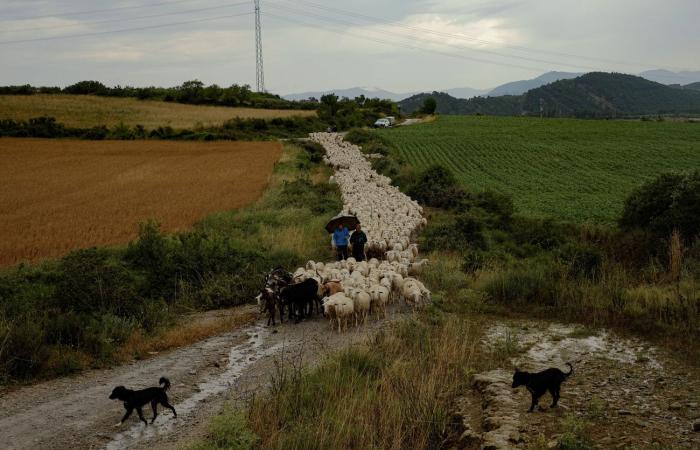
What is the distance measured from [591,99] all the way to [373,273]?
17282 cm

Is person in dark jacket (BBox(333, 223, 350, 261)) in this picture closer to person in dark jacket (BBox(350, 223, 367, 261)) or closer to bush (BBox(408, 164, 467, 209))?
person in dark jacket (BBox(350, 223, 367, 261))

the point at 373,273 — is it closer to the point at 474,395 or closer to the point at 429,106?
the point at 474,395

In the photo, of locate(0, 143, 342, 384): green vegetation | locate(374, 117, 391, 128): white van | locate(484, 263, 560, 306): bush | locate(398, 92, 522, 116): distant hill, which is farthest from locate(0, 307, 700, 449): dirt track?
locate(398, 92, 522, 116): distant hill

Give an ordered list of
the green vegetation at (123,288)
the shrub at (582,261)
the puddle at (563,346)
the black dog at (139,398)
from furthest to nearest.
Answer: the shrub at (582,261) < the green vegetation at (123,288) < the puddle at (563,346) < the black dog at (139,398)

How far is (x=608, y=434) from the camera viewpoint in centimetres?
621

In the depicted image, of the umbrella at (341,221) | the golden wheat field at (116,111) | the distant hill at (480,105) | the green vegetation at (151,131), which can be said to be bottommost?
the umbrella at (341,221)

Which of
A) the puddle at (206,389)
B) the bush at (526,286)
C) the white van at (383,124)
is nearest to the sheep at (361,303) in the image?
the puddle at (206,389)

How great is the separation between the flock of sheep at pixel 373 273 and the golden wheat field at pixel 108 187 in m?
6.70

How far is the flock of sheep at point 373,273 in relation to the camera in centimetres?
1123

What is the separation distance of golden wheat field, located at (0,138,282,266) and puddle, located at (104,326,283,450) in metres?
8.56

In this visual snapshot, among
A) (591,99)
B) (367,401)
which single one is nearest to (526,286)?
(367,401)

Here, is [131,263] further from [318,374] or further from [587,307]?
[587,307]

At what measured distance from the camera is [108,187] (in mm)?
30609

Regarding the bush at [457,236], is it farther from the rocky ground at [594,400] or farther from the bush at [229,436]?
the bush at [229,436]
